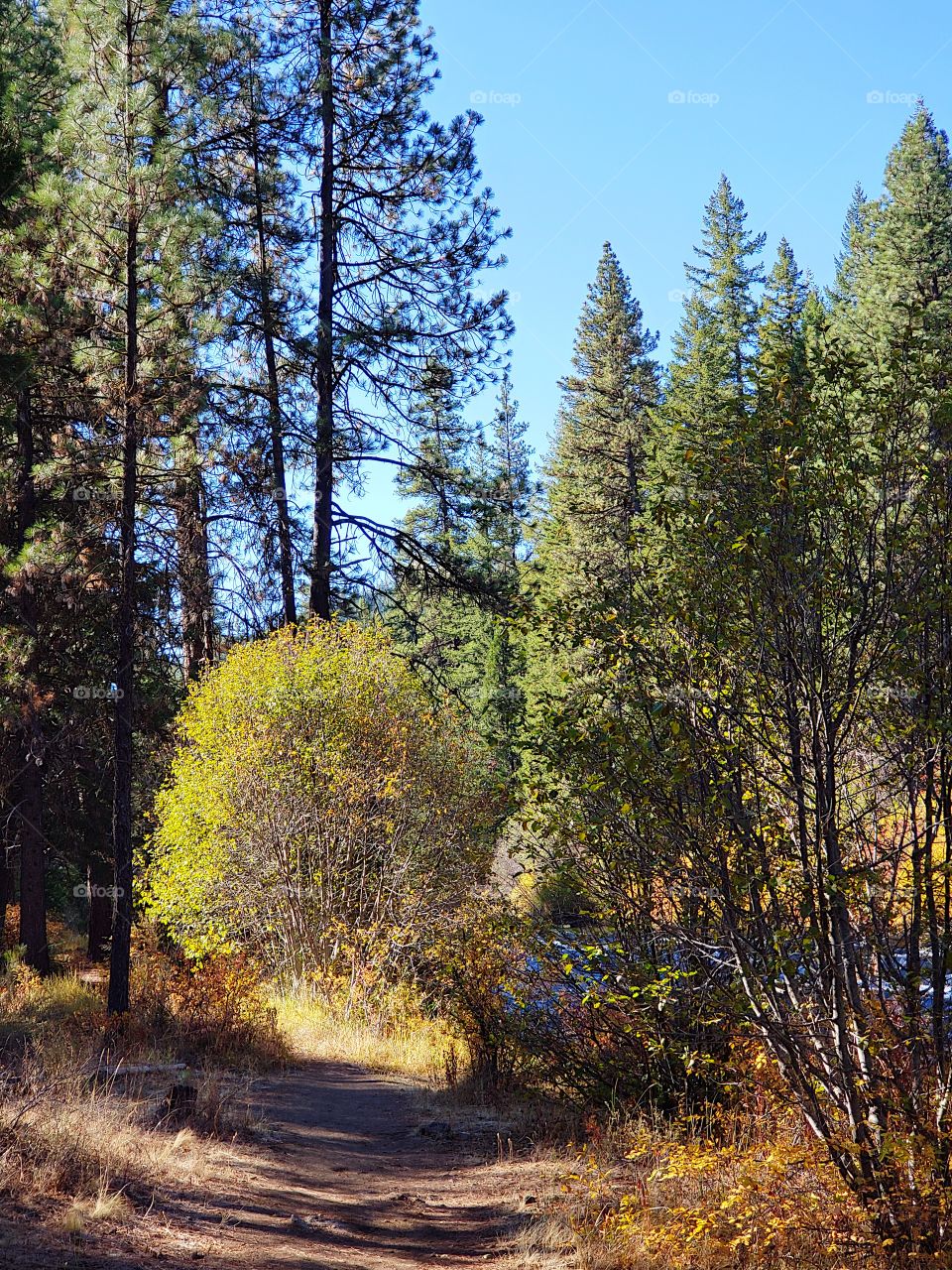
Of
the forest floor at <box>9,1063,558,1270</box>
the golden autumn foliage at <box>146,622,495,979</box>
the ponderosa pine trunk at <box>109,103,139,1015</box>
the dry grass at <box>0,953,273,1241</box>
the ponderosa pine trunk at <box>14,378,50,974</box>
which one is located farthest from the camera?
the ponderosa pine trunk at <box>14,378,50,974</box>

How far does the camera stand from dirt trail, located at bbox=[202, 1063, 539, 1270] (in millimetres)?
5645

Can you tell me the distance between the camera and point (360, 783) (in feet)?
43.5

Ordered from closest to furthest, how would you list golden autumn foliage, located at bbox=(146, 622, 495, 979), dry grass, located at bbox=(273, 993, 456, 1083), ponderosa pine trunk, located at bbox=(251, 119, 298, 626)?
dry grass, located at bbox=(273, 993, 456, 1083) < golden autumn foliage, located at bbox=(146, 622, 495, 979) < ponderosa pine trunk, located at bbox=(251, 119, 298, 626)

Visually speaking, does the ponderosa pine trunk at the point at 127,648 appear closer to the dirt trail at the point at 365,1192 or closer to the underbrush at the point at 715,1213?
the dirt trail at the point at 365,1192

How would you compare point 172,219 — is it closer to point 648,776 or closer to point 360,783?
point 360,783

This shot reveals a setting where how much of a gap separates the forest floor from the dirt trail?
0.01 meters

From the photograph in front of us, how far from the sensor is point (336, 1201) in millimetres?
6555

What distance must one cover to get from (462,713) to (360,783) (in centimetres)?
374

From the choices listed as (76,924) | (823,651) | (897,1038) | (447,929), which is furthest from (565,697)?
(76,924)

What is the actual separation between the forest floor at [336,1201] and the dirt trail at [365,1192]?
12 mm

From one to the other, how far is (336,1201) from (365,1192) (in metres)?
0.33
